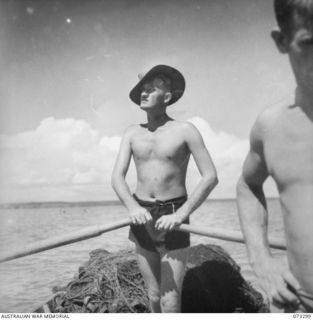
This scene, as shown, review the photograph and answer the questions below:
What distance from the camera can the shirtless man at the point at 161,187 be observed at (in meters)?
1.73

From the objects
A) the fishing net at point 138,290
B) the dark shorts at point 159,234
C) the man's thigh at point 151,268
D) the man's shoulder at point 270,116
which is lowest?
the fishing net at point 138,290

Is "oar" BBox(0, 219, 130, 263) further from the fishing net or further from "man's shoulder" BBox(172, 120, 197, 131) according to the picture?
the fishing net

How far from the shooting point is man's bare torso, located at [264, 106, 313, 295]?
728 mm

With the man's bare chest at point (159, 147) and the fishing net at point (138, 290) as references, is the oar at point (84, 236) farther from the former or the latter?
the fishing net at point (138, 290)

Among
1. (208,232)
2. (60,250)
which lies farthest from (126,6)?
(60,250)

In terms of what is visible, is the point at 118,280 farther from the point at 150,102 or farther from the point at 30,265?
the point at 30,265

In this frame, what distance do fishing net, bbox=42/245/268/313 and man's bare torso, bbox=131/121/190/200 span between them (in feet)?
3.10

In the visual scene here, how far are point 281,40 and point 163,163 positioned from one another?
114 cm

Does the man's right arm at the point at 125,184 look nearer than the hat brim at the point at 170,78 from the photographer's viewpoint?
Yes

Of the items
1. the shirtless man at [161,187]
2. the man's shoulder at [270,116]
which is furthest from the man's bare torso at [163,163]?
the man's shoulder at [270,116]

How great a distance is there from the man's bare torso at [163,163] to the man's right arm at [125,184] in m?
0.07

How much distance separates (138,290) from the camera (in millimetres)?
2496

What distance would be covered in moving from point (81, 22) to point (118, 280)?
190 cm

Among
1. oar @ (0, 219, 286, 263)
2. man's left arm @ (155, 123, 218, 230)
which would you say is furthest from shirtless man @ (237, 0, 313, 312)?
man's left arm @ (155, 123, 218, 230)
